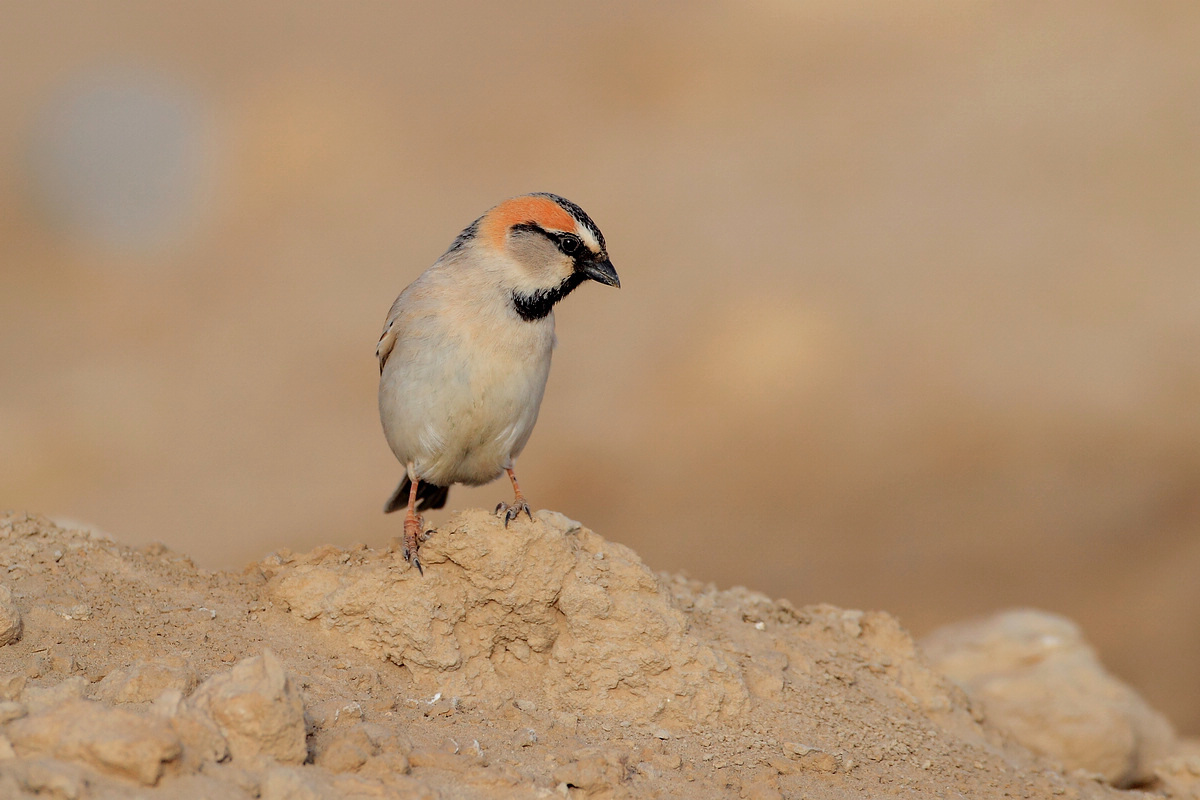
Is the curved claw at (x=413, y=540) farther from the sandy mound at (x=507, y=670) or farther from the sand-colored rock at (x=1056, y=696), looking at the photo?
the sand-colored rock at (x=1056, y=696)

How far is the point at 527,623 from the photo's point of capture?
6.44 m

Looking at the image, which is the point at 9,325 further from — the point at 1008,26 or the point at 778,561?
the point at 1008,26

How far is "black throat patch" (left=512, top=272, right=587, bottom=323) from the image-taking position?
7578 millimetres

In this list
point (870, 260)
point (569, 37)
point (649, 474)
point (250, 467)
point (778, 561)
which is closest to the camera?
point (778, 561)

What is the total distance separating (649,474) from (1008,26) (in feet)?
59.4

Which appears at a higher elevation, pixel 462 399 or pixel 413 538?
pixel 462 399

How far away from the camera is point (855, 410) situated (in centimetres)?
2005

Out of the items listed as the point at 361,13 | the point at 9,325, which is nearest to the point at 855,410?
the point at 9,325

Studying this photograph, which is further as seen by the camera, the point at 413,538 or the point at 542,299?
the point at 542,299

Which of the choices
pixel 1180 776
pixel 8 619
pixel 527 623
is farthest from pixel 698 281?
pixel 8 619

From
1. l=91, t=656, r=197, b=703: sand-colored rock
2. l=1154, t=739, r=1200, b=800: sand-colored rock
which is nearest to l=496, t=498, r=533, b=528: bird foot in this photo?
l=91, t=656, r=197, b=703: sand-colored rock

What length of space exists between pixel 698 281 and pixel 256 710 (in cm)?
2006

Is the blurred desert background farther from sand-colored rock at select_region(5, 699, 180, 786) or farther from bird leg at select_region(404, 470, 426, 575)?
sand-colored rock at select_region(5, 699, 180, 786)

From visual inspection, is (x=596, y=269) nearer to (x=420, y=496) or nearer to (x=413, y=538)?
(x=413, y=538)
